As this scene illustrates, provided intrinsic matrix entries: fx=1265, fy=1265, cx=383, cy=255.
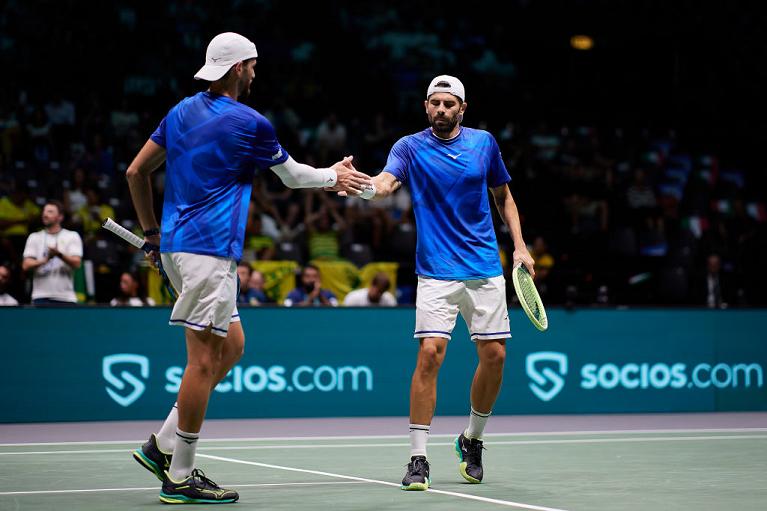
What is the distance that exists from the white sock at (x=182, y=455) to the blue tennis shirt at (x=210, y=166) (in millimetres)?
913

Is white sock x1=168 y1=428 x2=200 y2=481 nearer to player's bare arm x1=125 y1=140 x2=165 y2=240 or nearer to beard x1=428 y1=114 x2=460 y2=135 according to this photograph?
player's bare arm x1=125 y1=140 x2=165 y2=240

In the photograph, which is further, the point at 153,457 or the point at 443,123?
the point at 443,123

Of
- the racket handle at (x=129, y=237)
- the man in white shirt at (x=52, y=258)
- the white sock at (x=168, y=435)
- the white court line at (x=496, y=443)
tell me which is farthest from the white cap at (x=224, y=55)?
the man in white shirt at (x=52, y=258)

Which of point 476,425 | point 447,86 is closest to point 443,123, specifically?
point 447,86

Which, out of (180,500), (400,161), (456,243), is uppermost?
(400,161)

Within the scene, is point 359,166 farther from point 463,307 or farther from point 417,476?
point 417,476

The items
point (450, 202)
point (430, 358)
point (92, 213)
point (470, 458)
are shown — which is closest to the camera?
point (430, 358)

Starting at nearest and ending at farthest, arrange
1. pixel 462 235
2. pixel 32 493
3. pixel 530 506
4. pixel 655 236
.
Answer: pixel 530 506 → pixel 32 493 → pixel 462 235 → pixel 655 236

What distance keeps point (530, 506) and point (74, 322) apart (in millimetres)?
7214

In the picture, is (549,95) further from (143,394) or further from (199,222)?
(199,222)

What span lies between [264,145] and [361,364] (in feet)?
22.5

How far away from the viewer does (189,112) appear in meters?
6.38

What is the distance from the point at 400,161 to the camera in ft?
25.0

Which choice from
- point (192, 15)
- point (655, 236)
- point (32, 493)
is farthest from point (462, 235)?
point (192, 15)
